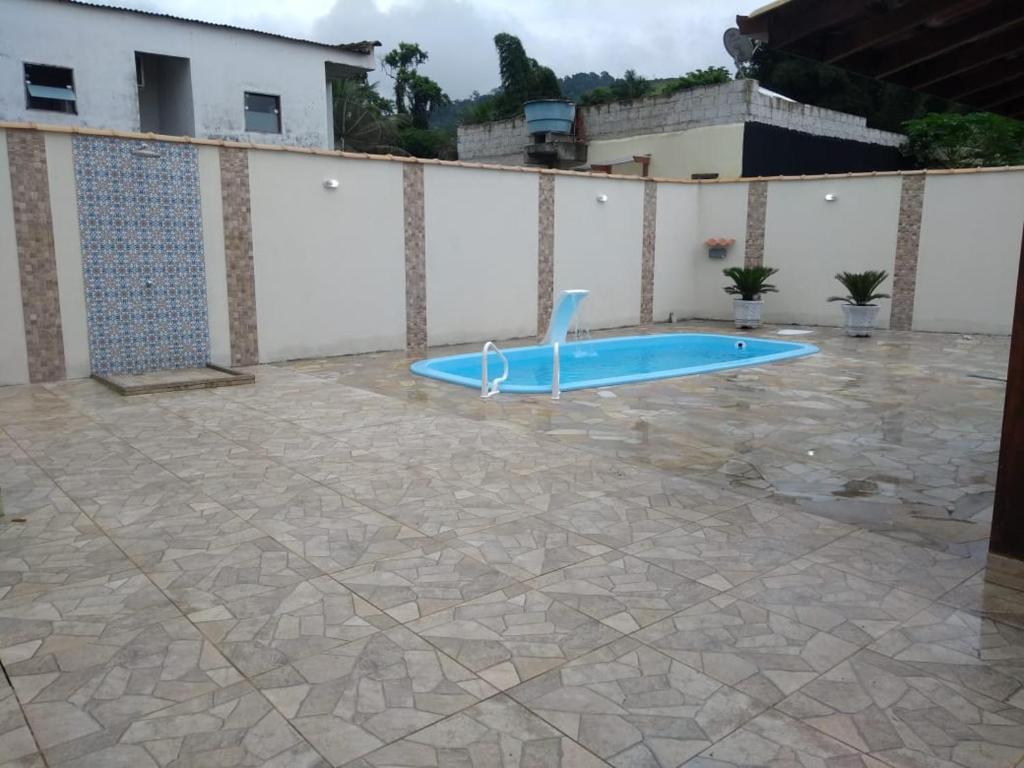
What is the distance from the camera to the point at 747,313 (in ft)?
47.4

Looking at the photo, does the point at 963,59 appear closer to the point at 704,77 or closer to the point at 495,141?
the point at 495,141

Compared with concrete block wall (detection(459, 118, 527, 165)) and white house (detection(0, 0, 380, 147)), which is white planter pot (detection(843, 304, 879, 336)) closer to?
white house (detection(0, 0, 380, 147))

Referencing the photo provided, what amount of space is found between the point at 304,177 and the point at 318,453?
565cm

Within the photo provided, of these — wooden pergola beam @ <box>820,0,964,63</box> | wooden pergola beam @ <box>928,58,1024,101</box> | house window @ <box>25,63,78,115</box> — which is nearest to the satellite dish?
wooden pergola beam @ <box>928,58,1024,101</box>

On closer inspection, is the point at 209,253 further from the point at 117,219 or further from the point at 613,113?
the point at 613,113

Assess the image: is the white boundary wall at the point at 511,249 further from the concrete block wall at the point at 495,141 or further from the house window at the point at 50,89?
the concrete block wall at the point at 495,141

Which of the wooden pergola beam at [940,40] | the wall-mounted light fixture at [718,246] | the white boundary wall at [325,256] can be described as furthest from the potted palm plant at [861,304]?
the wooden pergola beam at [940,40]

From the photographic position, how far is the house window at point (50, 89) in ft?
51.0

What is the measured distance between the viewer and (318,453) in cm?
589

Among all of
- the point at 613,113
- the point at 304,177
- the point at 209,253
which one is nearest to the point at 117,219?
the point at 209,253

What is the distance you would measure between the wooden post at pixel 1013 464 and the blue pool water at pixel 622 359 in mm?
5008

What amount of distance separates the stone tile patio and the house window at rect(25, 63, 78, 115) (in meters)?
12.0

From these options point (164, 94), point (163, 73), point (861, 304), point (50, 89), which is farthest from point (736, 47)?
point (50, 89)

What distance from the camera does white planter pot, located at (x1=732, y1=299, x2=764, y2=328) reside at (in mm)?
14398
